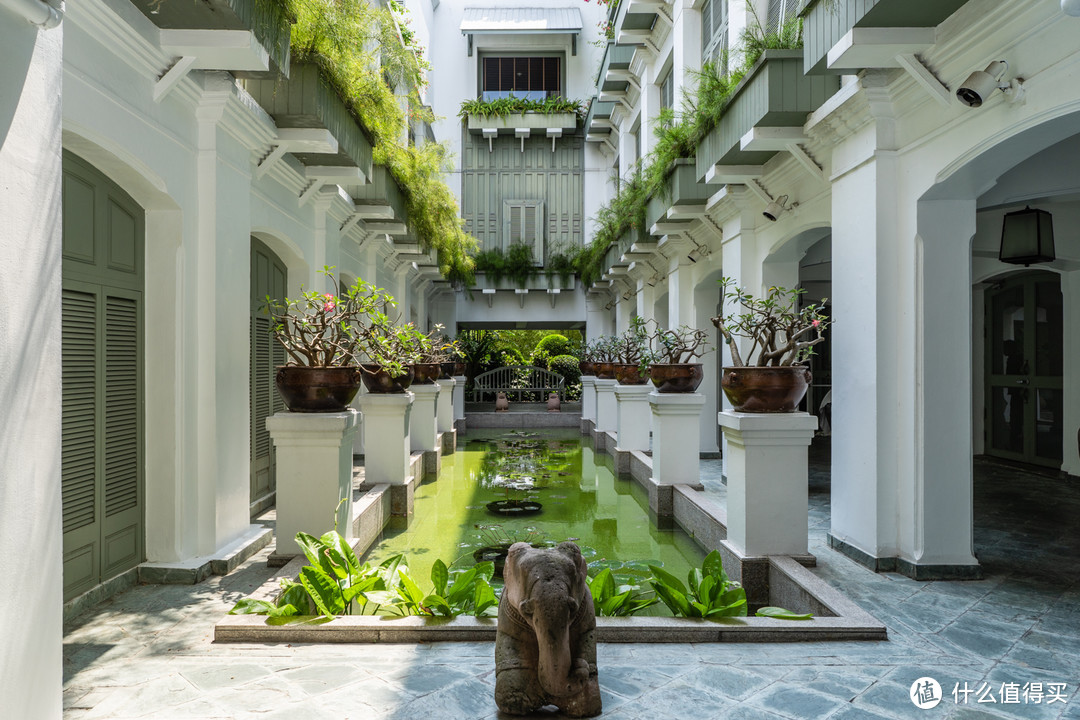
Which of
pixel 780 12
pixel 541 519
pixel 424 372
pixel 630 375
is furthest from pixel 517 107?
pixel 541 519

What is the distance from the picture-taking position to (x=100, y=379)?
14.6 feet

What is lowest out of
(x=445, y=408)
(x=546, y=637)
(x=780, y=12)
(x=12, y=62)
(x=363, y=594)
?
(x=363, y=594)

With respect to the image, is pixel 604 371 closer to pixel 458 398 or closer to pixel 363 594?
pixel 458 398

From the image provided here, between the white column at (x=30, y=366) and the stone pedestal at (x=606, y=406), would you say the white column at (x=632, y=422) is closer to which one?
the stone pedestal at (x=606, y=406)

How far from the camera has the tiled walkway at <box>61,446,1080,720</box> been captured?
286 centimetres

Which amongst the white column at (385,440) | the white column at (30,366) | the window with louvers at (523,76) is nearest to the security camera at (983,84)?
the white column at (30,366)

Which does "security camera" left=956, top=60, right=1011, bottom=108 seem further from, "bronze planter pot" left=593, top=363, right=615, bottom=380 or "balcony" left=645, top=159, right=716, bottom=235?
"bronze planter pot" left=593, top=363, right=615, bottom=380

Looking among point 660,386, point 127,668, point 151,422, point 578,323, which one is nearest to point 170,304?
point 151,422

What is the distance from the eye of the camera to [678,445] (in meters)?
7.80

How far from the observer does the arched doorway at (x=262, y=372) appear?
23.5ft

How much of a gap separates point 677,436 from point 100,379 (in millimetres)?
5528

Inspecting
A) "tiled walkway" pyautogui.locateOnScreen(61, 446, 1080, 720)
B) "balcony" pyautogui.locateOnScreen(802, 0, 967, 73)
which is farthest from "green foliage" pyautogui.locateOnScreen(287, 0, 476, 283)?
"tiled walkway" pyautogui.locateOnScreen(61, 446, 1080, 720)

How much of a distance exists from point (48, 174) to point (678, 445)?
6.51 m

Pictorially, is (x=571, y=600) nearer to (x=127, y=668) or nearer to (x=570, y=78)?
(x=127, y=668)
